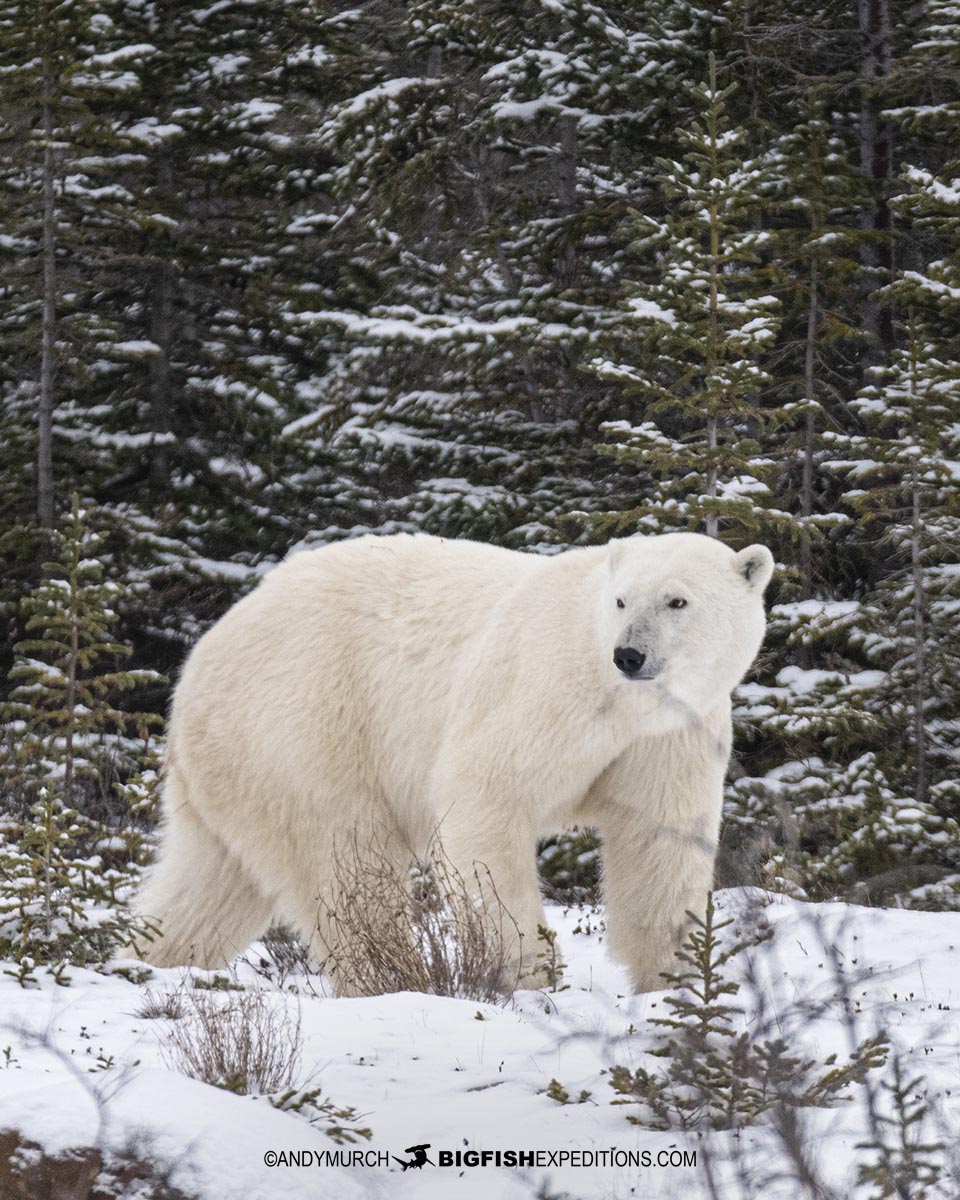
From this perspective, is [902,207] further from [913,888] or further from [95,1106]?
[95,1106]

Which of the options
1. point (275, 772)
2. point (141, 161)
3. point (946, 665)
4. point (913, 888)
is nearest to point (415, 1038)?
point (275, 772)

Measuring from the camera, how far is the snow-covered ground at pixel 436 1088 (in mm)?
2537

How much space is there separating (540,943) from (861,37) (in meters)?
9.90

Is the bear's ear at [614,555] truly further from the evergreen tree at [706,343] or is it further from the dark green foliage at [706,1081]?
the evergreen tree at [706,343]

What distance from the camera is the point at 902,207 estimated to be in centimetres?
949

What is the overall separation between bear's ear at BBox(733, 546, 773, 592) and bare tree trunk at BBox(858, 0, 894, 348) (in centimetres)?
777

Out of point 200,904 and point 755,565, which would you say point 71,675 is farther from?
point 755,565

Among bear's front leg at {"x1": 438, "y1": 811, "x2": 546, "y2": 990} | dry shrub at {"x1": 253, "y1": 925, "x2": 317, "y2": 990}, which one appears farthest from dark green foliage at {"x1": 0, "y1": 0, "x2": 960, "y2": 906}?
bear's front leg at {"x1": 438, "y1": 811, "x2": 546, "y2": 990}

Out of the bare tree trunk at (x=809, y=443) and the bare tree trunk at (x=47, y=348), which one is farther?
the bare tree trunk at (x=47, y=348)

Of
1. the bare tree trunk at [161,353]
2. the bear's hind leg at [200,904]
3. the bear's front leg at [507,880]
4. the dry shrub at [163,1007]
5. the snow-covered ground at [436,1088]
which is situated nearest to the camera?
the snow-covered ground at [436,1088]

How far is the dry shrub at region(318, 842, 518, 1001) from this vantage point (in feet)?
13.8

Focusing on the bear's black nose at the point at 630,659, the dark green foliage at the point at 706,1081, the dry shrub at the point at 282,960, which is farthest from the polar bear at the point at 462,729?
the dark green foliage at the point at 706,1081

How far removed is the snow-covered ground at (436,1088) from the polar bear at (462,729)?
0.55 m

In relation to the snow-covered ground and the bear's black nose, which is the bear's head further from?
the snow-covered ground
